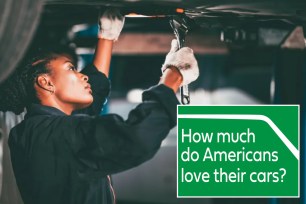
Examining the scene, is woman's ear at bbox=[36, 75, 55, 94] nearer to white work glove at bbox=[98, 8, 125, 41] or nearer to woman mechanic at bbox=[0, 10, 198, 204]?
woman mechanic at bbox=[0, 10, 198, 204]

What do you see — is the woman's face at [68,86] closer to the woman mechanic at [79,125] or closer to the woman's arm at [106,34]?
the woman mechanic at [79,125]

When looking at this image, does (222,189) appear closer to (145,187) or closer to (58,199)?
(58,199)

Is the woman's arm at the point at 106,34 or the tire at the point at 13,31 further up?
the woman's arm at the point at 106,34

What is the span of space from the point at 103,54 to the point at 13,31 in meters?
0.71

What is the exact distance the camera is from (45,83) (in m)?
2.24

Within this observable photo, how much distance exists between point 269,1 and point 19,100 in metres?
1.03

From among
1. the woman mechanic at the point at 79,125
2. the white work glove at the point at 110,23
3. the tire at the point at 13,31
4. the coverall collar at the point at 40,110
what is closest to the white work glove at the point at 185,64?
the woman mechanic at the point at 79,125

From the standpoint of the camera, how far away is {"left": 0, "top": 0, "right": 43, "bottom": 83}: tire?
5.70 feet

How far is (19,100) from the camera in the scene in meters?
2.27

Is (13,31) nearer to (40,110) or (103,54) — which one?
(40,110)

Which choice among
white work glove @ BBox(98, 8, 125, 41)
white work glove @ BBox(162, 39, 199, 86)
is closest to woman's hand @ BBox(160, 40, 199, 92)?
white work glove @ BBox(162, 39, 199, 86)

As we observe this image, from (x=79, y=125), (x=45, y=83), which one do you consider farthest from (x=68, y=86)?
(x=79, y=125)

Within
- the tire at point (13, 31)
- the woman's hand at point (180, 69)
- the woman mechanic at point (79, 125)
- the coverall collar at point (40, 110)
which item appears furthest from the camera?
the coverall collar at point (40, 110)

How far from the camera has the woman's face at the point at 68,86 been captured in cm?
224
